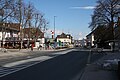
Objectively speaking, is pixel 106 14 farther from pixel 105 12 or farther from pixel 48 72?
pixel 48 72

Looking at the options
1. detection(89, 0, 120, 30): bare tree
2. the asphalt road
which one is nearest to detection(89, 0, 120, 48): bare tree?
detection(89, 0, 120, 30): bare tree

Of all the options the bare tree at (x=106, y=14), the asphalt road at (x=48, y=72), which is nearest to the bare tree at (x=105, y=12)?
the bare tree at (x=106, y=14)

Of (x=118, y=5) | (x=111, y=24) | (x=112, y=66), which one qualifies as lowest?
(x=112, y=66)

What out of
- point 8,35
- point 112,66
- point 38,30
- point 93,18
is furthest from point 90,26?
point 112,66

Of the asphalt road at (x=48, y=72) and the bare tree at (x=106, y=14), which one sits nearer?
the asphalt road at (x=48, y=72)

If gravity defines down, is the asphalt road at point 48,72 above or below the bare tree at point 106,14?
below

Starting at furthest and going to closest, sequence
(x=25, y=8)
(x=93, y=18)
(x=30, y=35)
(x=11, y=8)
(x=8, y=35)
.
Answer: (x=8, y=35) < (x=30, y=35) < (x=25, y=8) < (x=93, y=18) < (x=11, y=8)

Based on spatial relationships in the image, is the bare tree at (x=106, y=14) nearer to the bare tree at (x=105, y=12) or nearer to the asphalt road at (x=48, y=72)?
the bare tree at (x=105, y=12)

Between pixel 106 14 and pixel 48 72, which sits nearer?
pixel 48 72

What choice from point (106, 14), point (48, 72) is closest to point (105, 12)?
point (106, 14)

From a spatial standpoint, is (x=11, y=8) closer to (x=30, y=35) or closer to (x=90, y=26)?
(x=90, y=26)

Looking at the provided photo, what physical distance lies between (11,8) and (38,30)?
164ft

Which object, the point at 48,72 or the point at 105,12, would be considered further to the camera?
the point at 105,12

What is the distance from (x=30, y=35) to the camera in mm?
104875
